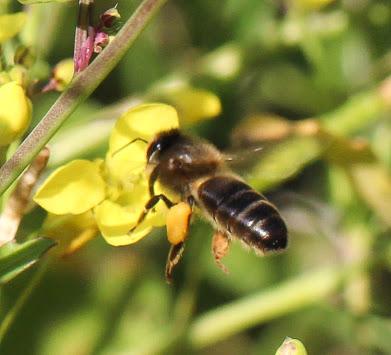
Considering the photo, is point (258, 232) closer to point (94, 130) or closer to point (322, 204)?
point (94, 130)

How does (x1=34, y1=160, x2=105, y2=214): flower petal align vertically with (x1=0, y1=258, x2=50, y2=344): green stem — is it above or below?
above

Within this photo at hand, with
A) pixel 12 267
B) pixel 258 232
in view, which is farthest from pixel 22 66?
pixel 258 232

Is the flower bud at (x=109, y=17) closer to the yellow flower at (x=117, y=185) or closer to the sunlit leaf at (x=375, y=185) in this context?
the yellow flower at (x=117, y=185)

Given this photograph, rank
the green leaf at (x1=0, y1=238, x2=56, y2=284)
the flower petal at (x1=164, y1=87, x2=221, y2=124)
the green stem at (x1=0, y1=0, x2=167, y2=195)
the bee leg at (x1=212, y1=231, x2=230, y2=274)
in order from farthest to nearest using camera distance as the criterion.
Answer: the flower petal at (x1=164, y1=87, x2=221, y2=124), the bee leg at (x1=212, y1=231, x2=230, y2=274), the green leaf at (x1=0, y1=238, x2=56, y2=284), the green stem at (x1=0, y1=0, x2=167, y2=195)

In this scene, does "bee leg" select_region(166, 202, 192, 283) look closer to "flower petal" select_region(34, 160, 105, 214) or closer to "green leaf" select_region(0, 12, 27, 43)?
"flower petal" select_region(34, 160, 105, 214)

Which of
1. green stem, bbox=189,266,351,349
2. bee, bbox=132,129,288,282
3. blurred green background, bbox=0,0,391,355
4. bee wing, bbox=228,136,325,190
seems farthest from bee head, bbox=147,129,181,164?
green stem, bbox=189,266,351,349
